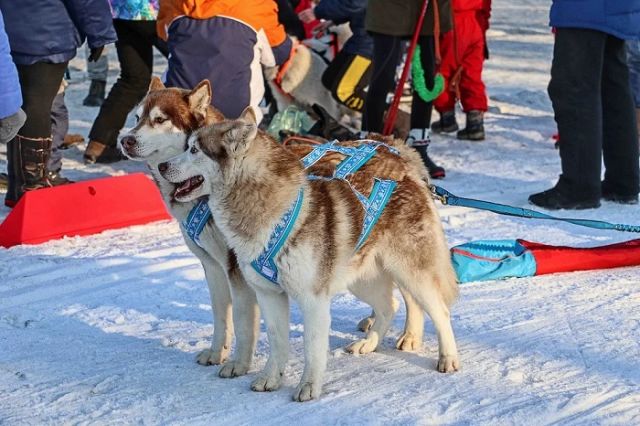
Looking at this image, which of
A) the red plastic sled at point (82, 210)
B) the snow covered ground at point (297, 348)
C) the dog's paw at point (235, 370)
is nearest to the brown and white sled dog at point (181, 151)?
the dog's paw at point (235, 370)

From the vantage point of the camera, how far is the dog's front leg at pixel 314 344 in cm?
382

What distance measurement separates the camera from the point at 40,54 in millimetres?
6922

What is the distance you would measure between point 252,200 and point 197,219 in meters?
0.38

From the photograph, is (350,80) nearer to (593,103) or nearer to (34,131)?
(593,103)

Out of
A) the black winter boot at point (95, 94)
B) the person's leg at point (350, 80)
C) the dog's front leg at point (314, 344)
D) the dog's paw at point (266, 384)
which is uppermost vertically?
the dog's front leg at point (314, 344)

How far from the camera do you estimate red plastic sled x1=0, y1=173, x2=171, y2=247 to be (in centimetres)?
Result: 641

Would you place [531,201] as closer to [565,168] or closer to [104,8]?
[565,168]

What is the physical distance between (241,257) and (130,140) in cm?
84

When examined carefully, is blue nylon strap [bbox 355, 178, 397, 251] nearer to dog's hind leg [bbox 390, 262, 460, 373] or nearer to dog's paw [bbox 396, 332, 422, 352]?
dog's hind leg [bbox 390, 262, 460, 373]

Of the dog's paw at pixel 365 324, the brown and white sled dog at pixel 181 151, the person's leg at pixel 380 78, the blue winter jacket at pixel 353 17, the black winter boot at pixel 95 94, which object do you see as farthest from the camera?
the black winter boot at pixel 95 94

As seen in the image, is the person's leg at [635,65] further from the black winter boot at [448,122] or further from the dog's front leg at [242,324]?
the dog's front leg at [242,324]

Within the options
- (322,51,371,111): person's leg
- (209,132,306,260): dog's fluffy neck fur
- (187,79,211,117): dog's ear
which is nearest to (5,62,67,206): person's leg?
(322,51,371,111): person's leg

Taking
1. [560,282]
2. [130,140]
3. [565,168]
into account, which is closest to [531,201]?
[565,168]

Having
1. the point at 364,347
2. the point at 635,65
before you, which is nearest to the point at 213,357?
the point at 364,347
